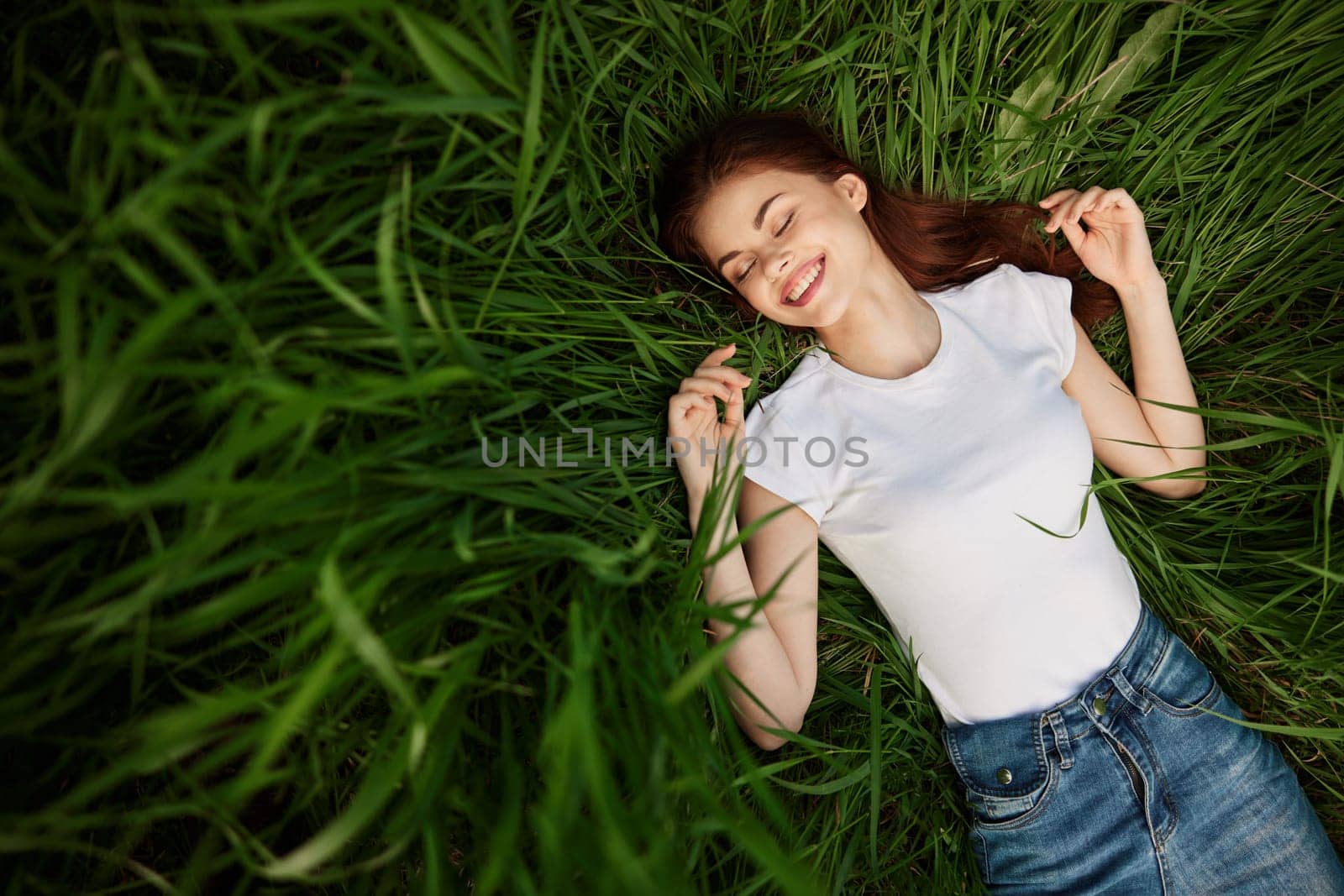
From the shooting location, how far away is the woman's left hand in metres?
1.68

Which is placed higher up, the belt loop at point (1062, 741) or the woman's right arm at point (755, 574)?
the woman's right arm at point (755, 574)

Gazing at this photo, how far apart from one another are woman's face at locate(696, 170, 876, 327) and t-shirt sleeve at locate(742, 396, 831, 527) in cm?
25

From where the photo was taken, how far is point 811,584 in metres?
1.51

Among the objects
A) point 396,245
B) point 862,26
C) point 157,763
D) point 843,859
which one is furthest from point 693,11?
point 843,859

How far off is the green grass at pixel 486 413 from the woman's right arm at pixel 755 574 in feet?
0.41

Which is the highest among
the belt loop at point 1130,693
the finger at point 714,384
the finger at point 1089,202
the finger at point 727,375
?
the finger at point 1089,202

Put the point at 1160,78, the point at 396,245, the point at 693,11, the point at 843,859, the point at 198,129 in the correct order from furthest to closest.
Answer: the point at 1160,78
the point at 843,859
the point at 693,11
the point at 396,245
the point at 198,129

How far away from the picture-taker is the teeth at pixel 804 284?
1.48 m

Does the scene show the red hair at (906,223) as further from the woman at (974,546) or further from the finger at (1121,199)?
the finger at (1121,199)

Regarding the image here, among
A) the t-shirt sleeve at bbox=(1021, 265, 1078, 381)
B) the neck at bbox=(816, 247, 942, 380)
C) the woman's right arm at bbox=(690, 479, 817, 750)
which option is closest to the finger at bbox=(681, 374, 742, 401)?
the woman's right arm at bbox=(690, 479, 817, 750)

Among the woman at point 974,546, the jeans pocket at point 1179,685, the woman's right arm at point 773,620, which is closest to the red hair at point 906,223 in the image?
the woman at point 974,546

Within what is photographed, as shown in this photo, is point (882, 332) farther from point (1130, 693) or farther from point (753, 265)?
point (1130, 693)

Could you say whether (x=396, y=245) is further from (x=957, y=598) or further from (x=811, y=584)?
(x=957, y=598)

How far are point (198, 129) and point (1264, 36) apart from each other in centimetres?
228
